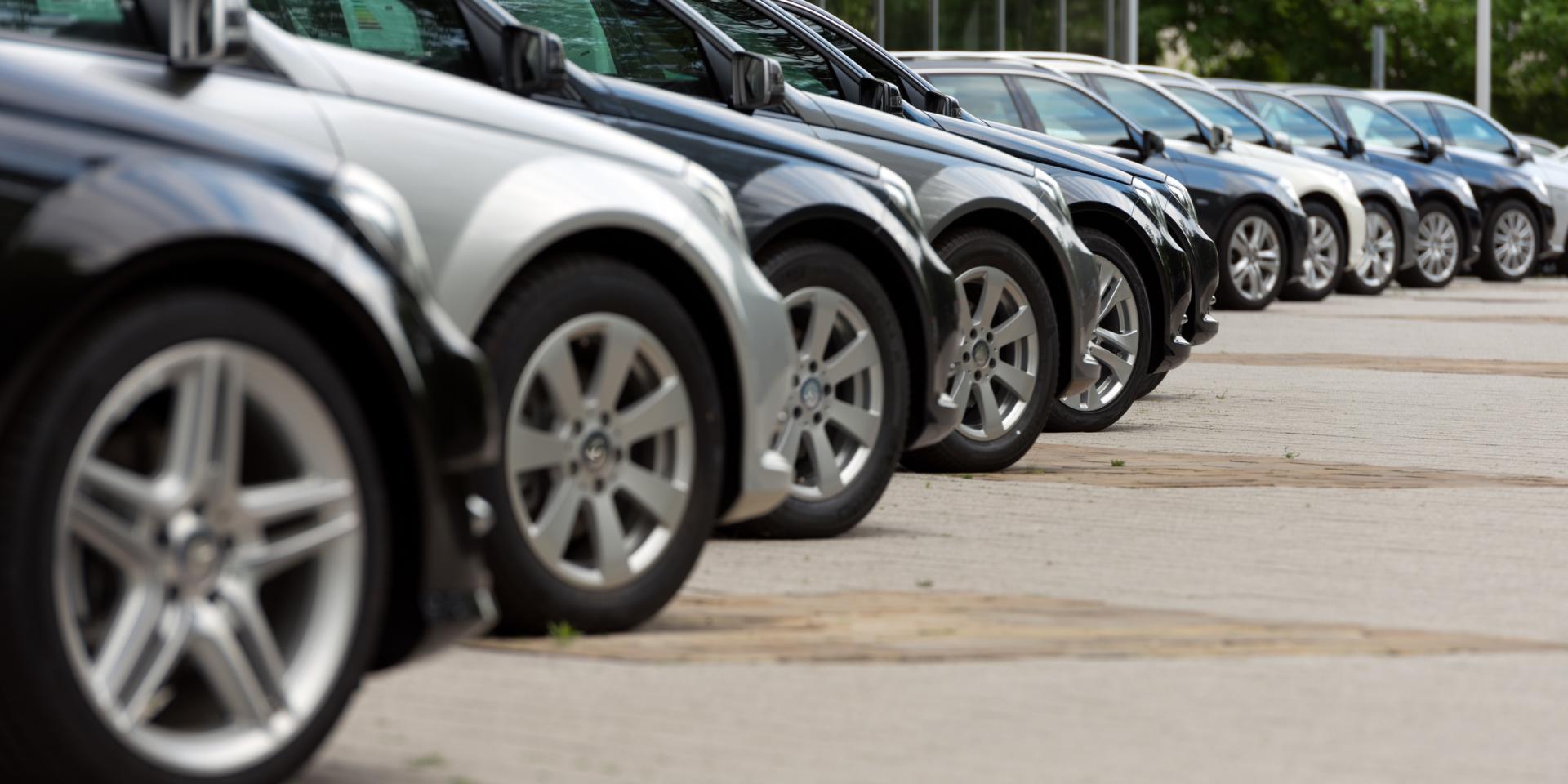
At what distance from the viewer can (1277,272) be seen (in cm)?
1923

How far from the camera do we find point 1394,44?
46.0 metres

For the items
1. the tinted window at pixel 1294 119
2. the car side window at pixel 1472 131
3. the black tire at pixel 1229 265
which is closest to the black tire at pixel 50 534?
the black tire at pixel 1229 265

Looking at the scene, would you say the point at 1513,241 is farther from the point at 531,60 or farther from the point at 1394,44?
the point at 1394,44

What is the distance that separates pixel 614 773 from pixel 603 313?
1.44 meters

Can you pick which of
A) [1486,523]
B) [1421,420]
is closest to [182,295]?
[1486,523]

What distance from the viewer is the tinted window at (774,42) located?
30.0 ft

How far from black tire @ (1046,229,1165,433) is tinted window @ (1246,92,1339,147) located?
12.4 m

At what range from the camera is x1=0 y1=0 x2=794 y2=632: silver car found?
5164 millimetres

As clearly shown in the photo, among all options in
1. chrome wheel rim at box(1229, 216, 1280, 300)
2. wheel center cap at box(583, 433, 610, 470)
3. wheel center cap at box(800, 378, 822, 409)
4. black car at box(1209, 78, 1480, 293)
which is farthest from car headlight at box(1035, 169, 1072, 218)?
black car at box(1209, 78, 1480, 293)

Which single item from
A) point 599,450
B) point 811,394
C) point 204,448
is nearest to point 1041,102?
point 811,394

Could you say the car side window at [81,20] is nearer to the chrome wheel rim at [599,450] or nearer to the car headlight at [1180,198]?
the chrome wheel rim at [599,450]

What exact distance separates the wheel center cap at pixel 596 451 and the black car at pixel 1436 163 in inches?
743

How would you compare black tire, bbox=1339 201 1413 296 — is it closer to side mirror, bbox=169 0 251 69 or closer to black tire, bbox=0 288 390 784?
side mirror, bbox=169 0 251 69

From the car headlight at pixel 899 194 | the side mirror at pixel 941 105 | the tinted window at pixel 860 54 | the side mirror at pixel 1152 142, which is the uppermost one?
the tinted window at pixel 860 54
